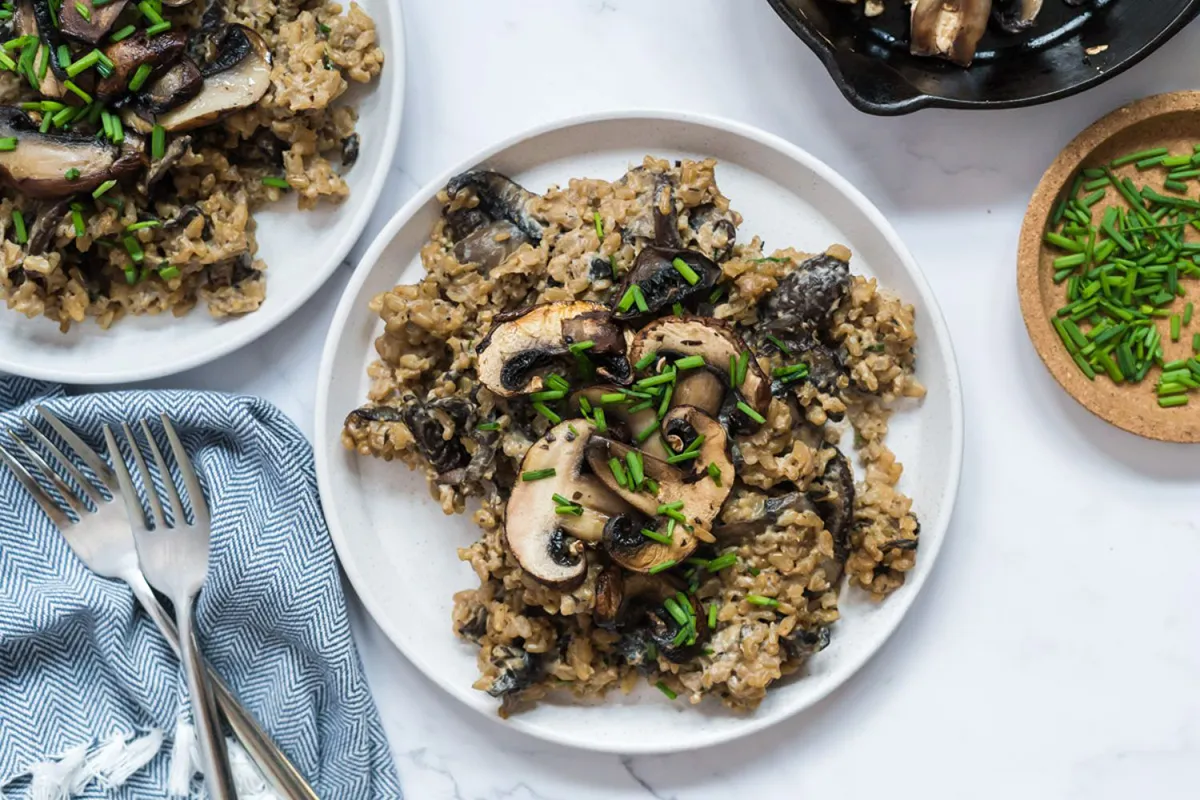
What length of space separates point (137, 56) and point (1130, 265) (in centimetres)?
233

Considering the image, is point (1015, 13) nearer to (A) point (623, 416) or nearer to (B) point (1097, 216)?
(B) point (1097, 216)

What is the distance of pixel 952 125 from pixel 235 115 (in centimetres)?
171

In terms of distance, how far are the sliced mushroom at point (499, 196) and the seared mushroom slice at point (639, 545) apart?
0.70 metres

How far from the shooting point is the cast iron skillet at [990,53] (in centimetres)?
235

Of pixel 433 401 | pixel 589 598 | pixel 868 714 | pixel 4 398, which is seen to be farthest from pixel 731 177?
pixel 4 398

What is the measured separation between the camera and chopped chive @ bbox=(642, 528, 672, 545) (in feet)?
7.22

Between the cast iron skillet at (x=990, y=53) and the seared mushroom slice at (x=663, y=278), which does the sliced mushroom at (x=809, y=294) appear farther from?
the cast iron skillet at (x=990, y=53)

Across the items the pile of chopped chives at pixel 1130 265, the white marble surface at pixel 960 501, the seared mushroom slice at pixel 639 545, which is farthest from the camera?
the white marble surface at pixel 960 501

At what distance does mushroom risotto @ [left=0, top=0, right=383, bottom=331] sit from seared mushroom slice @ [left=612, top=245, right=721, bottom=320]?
79 centimetres

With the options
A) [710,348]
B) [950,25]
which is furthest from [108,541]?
[950,25]

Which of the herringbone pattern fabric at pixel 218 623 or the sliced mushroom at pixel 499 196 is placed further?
the herringbone pattern fabric at pixel 218 623

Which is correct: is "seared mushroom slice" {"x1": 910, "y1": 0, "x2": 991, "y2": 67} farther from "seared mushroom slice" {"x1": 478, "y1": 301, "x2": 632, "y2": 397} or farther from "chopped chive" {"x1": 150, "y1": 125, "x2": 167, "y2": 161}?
"chopped chive" {"x1": 150, "y1": 125, "x2": 167, "y2": 161}

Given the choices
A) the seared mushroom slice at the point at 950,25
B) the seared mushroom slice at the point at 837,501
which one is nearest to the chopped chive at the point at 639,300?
the seared mushroom slice at the point at 837,501

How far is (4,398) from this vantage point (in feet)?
9.06
